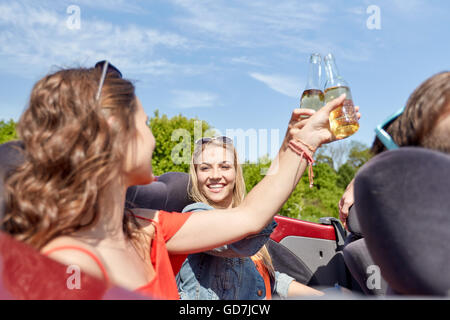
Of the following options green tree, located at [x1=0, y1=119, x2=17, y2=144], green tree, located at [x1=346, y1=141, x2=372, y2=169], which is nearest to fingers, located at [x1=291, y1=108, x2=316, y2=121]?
green tree, located at [x1=0, y1=119, x2=17, y2=144]

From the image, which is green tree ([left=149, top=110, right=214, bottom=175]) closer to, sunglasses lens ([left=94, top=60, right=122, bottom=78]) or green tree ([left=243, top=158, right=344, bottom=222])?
green tree ([left=243, top=158, right=344, bottom=222])

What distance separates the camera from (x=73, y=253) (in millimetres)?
1052

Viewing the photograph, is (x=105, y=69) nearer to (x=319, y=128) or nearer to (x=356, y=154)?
(x=319, y=128)

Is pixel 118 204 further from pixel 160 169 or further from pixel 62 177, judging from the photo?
pixel 160 169

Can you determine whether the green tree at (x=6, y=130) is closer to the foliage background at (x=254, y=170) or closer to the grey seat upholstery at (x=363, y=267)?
the foliage background at (x=254, y=170)

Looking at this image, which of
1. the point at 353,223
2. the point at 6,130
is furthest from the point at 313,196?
the point at 353,223

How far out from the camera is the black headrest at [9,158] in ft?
3.64

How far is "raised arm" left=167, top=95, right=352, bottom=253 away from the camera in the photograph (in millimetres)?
1510

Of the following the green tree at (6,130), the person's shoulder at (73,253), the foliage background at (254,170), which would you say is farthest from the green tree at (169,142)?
the person's shoulder at (73,253)

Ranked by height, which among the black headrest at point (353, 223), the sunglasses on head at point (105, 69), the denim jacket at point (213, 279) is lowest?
the denim jacket at point (213, 279)

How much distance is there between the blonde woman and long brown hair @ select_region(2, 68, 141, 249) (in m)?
0.74

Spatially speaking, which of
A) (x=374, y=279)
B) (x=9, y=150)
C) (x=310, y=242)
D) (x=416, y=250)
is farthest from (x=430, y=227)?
(x=310, y=242)

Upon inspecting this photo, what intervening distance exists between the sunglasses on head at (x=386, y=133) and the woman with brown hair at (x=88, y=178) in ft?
1.34

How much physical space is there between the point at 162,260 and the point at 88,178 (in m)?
0.44
